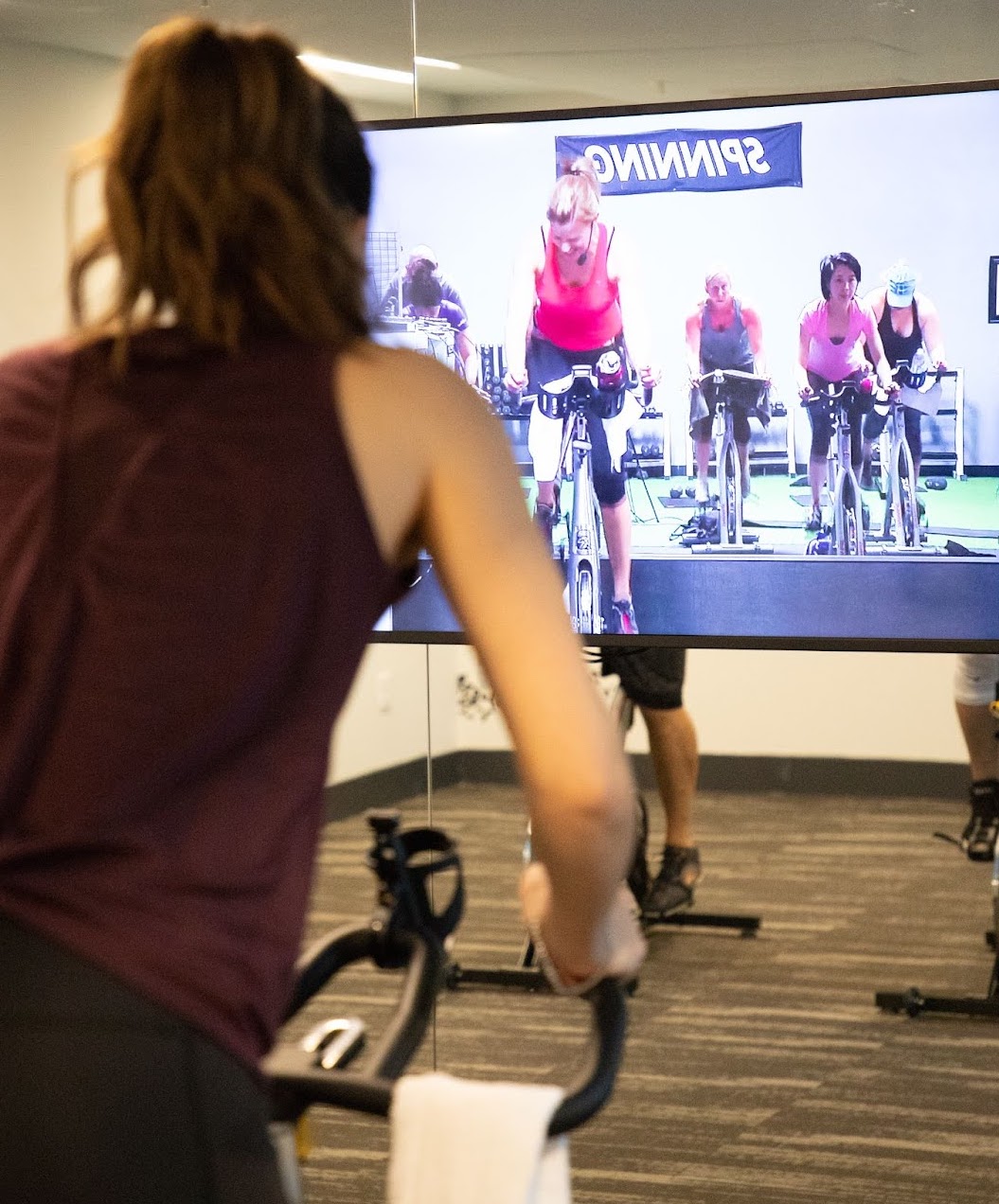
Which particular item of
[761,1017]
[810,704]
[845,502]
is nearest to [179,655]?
[845,502]

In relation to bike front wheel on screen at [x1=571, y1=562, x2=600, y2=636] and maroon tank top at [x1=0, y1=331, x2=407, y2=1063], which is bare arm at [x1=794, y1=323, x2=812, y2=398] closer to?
bike front wheel on screen at [x1=571, y1=562, x2=600, y2=636]

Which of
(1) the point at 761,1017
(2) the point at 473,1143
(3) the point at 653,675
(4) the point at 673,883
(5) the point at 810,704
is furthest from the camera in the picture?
(4) the point at 673,883

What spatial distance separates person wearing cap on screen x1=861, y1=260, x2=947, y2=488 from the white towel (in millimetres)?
2311

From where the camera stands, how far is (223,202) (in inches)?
39.8

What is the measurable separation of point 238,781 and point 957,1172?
2.69m

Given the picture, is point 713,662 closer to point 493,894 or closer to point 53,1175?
point 493,894

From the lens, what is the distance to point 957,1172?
3.31m

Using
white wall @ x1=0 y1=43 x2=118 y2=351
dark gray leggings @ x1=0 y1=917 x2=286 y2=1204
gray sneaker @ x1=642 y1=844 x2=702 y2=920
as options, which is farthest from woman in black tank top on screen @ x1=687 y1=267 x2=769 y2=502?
dark gray leggings @ x1=0 y1=917 x2=286 y2=1204

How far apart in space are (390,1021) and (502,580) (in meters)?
0.29

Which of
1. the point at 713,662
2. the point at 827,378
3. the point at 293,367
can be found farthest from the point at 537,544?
the point at 713,662

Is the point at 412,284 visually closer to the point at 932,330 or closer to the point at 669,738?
the point at 932,330

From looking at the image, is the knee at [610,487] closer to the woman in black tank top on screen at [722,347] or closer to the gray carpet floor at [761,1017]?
the woman in black tank top on screen at [722,347]

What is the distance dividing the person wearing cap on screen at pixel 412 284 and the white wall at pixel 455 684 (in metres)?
0.68

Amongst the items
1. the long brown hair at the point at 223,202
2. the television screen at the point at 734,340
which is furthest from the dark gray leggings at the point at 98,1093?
the television screen at the point at 734,340
